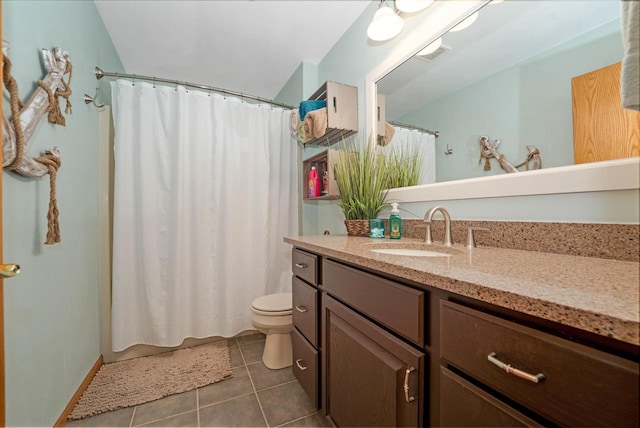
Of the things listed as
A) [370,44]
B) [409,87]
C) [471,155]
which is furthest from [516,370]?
[370,44]

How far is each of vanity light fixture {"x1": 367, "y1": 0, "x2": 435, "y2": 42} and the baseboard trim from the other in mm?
2450

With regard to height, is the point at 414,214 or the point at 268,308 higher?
the point at 414,214

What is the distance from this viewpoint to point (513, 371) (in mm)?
425

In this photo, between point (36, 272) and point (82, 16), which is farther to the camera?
point (82, 16)

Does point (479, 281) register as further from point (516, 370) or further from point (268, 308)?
point (268, 308)

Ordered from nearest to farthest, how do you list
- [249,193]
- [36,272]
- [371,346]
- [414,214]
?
[371,346], [36,272], [414,214], [249,193]

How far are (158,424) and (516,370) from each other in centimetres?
156

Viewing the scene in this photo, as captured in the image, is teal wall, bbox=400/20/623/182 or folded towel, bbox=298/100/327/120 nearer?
teal wall, bbox=400/20/623/182

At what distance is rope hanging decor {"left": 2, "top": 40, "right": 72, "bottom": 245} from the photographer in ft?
2.80

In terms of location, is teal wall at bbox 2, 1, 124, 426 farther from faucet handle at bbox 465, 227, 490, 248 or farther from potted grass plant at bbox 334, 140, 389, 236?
faucet handle at bbox 465, 227, 490, 248

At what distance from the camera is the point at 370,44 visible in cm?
166

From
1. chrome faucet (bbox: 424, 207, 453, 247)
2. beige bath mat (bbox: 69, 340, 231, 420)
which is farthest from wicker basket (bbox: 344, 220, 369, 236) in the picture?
beige bath mat (bbox: 69, 340, 231, 420)

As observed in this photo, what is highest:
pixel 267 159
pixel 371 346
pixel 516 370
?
pixel 267 159

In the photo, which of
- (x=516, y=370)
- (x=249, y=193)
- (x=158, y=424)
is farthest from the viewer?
(x=249, y=193)
